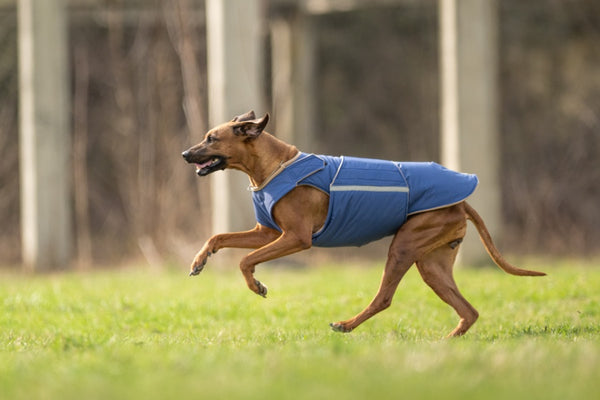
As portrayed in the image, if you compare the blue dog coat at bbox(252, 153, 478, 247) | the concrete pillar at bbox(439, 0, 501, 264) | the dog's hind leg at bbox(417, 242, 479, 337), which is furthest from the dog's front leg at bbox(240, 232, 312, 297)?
the concrete pillar at bbox(439, 0, 501, 264)

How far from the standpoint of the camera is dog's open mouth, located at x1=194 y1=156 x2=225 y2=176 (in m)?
7.28

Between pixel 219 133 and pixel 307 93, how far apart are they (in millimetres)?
11519

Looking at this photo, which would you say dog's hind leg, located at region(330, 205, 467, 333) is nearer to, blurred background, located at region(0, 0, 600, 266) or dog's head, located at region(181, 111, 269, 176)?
dog's head, located at region(181, 111, 269, 176)

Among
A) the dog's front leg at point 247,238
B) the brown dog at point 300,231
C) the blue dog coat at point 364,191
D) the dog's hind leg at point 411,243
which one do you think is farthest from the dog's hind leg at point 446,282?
the dog's front leg at point 247,238

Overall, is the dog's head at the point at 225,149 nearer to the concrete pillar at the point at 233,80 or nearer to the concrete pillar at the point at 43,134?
the concrete pillar at the point at 233,80

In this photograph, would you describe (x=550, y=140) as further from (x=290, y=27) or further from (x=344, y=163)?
(x=344, y=163)

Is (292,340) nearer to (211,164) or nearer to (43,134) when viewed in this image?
(211,164)

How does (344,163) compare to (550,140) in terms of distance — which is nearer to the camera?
(344,163)

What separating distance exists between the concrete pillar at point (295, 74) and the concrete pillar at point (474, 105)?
4.14m

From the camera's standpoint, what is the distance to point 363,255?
1862cm

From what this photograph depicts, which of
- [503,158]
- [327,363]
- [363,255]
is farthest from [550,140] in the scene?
[327,363]

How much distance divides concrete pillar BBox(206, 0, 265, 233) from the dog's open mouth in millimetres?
6854

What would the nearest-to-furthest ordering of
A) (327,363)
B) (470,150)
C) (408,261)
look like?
(327,363)
(408,261)
(470,150)

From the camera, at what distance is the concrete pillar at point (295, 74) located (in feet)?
60.3
